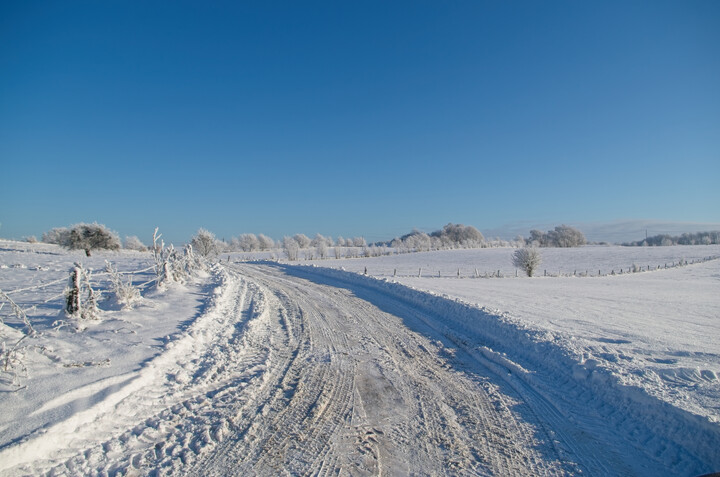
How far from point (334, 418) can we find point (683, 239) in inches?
5479

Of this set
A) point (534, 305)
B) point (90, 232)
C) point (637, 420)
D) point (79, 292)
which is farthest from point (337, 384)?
point (90, 232)

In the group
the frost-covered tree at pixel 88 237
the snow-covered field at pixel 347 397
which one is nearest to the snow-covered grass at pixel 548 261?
the frost-covered tree at pixel 88 237

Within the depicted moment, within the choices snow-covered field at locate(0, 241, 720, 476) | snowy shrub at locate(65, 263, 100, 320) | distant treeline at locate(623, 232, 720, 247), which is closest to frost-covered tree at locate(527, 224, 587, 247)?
distant treeline at locate(623, 232, 720, 247)

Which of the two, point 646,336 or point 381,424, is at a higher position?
point 381,424

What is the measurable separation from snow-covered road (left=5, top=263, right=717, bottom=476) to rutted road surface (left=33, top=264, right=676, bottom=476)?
18 mm

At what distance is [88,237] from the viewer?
1283 inches

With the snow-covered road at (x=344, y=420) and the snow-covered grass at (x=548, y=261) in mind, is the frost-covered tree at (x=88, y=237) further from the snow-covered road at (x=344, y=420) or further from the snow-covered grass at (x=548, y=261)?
the snow-covered road at (x=344, y=420)

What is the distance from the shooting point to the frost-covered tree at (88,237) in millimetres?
32188

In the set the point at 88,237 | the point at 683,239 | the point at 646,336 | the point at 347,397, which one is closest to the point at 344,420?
the point at 347,397

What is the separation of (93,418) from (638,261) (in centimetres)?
6114

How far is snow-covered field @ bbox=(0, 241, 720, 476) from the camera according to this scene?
344cm

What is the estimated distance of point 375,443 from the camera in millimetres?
3699

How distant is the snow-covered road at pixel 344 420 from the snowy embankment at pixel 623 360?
47mm

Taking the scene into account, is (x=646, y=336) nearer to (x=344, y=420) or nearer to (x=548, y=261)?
(x=344, y=420)
